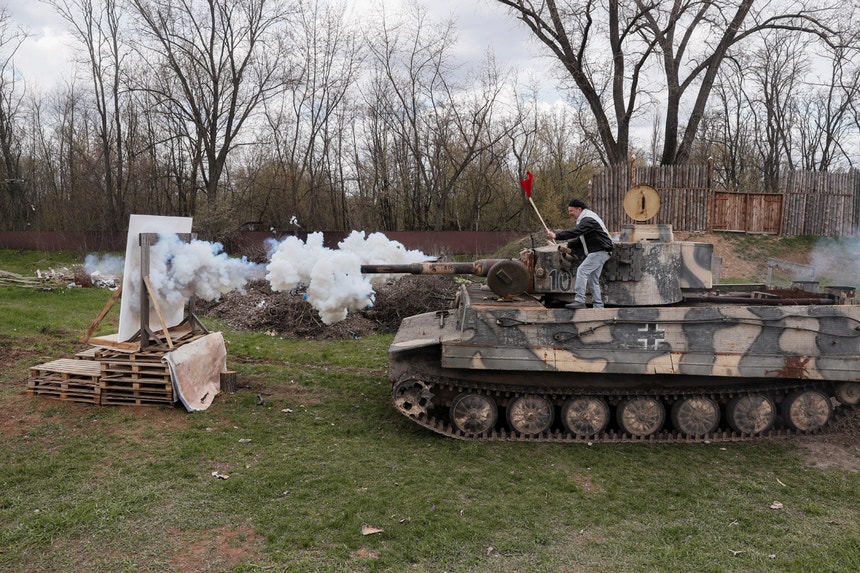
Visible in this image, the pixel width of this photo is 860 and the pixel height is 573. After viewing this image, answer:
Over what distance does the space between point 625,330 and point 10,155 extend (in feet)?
135

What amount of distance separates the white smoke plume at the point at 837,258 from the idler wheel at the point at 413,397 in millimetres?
16034

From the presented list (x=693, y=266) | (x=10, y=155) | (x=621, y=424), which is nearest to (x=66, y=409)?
(x=621, y=424)

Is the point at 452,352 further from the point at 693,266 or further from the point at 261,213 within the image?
the point at 261,213

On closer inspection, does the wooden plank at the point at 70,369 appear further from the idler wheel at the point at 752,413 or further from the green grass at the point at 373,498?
the idler wheel at the point at 752,413

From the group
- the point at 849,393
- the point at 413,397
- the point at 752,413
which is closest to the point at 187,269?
the point at 413,397

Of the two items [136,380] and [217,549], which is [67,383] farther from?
[217,549]

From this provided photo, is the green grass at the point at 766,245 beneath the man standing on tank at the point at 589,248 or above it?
above

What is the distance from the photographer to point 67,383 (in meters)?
8.98

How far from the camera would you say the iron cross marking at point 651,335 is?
25.8 feet

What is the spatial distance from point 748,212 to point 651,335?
1541 cm

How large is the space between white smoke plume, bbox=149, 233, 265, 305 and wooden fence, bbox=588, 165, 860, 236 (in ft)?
47.6

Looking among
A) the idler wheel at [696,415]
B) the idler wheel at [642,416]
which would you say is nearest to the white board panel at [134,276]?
the idler wheel at [642,416]

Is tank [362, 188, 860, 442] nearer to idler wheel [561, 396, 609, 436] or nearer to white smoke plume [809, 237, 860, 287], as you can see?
idler wheel [561, 396, 609, 436]

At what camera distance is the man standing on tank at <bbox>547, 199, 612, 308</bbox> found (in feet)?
26.0
